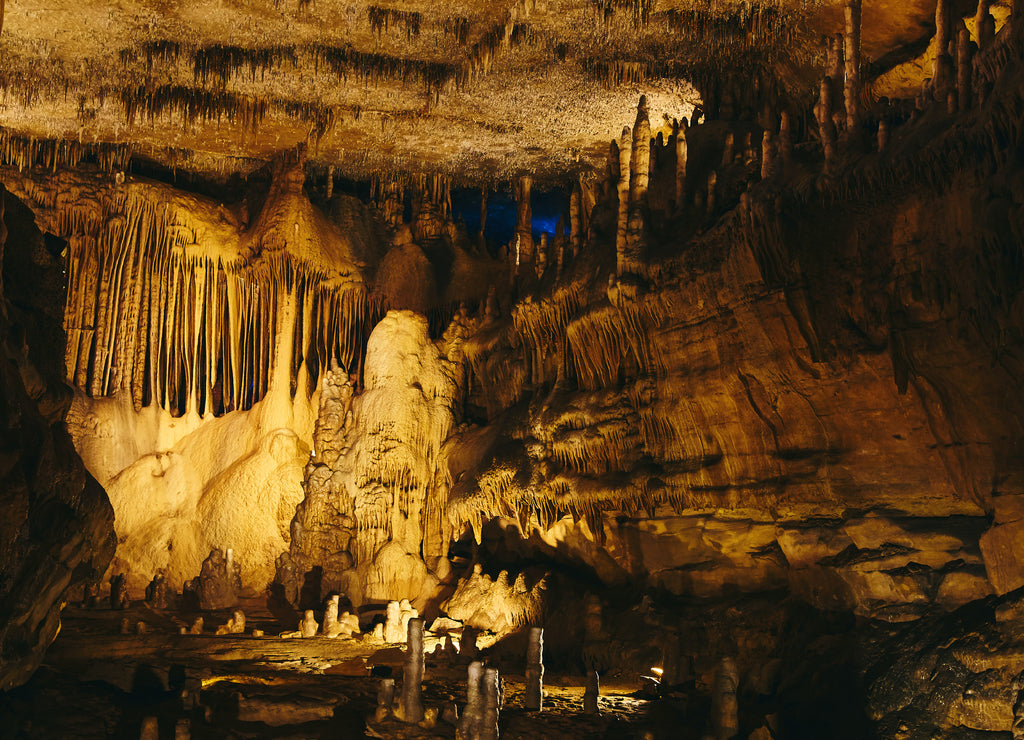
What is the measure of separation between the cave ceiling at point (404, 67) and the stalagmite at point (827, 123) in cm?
255

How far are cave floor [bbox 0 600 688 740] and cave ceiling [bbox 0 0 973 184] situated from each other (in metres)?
8.98

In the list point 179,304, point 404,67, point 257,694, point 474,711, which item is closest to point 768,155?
point 404,67

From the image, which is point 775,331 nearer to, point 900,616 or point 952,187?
point 952,187

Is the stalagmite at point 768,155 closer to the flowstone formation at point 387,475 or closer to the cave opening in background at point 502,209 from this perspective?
the flowstone formation at point 387,475

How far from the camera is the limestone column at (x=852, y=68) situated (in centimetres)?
977

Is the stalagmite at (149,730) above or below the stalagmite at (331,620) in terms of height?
below

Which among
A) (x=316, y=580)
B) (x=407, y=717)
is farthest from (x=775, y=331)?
(x=316, y=580)

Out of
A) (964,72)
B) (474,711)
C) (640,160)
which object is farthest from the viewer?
(640,160)

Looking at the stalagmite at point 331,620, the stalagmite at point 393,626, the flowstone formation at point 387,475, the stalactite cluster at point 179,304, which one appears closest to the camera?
the stalagmite at point 393,626

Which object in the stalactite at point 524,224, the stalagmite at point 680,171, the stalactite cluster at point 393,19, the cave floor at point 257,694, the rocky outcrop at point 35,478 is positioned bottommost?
the cave floor at point 257,694

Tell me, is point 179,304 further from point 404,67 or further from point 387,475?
point 404,67

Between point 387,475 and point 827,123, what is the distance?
33.7ft

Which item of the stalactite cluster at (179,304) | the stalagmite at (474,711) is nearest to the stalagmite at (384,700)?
the stalagmite at (474,711)

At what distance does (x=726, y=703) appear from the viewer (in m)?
8.81
